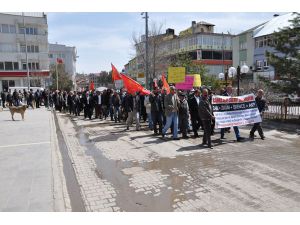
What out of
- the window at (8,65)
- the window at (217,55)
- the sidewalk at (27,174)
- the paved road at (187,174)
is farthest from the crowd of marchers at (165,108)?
the window at (217,55)

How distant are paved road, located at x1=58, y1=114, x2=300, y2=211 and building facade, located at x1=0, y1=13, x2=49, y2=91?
46546 millimetres

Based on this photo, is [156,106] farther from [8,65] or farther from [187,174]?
[8,65]

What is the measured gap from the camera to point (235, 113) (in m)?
10.2

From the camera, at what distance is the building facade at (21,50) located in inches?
2003

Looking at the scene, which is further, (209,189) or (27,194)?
(209,189)

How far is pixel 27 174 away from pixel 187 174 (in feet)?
11.5

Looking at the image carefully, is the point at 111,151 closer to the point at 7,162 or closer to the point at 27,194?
the point at 7,162

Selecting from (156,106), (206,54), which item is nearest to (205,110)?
(156,106)

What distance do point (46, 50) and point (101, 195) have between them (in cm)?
5450

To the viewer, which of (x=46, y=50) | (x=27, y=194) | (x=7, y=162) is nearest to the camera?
(x=27, y=194)

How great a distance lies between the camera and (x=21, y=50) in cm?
5262

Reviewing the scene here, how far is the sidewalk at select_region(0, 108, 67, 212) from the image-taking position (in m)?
4.85

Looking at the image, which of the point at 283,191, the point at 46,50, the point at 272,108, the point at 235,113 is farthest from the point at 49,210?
the point at 46,50

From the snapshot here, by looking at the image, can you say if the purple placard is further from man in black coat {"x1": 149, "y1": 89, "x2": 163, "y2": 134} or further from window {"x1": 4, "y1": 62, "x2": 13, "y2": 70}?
window {"x1": 4, "y1": 62, "x2": 13, "y2": 70}
